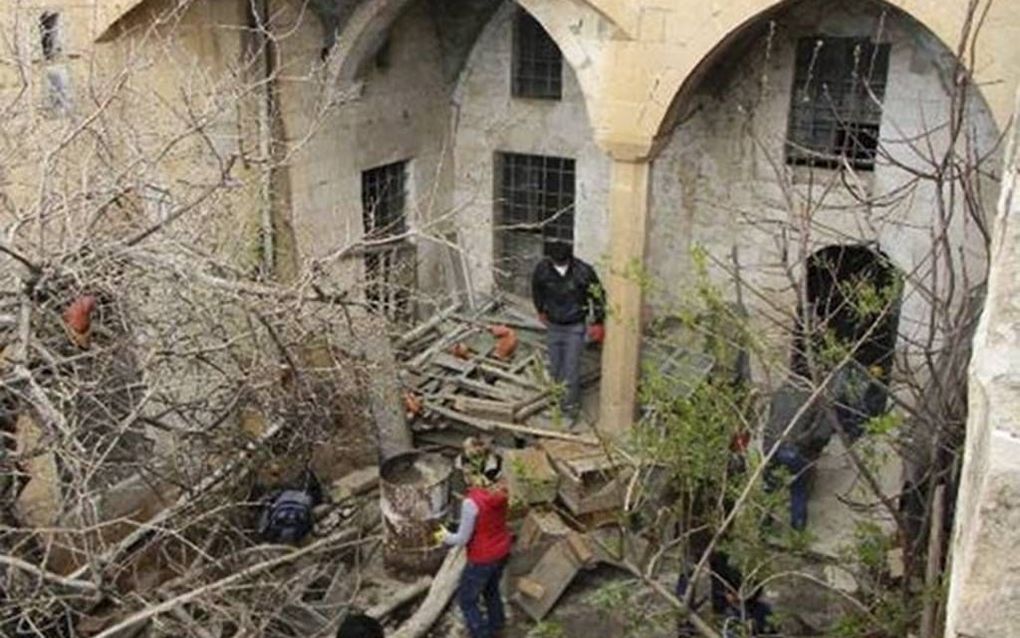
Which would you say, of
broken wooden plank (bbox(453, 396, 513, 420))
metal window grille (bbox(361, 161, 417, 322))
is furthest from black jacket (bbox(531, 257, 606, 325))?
metal window grille (bbox(361, 161, 417, 322))

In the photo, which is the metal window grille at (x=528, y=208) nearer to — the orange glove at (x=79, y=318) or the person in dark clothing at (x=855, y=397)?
the person in dark clothing at (x=855, y=397)

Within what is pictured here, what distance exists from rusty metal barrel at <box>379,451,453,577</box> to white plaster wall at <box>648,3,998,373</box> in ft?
11.7

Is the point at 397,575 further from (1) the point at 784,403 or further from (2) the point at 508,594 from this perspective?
(1) the point at 784,403

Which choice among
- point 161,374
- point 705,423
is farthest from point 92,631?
point 705,423

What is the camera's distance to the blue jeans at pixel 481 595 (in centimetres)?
844

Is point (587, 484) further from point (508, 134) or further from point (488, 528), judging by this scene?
point (508, 134)

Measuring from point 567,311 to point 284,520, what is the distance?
161 inches

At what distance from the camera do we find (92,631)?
759 centimetres

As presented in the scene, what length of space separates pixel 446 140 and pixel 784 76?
5.02 m

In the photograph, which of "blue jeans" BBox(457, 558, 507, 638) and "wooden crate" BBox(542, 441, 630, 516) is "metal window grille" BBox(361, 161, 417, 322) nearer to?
"wooden crate" BBox(542, 441, 630, 516)

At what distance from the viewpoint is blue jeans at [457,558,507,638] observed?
8.44m

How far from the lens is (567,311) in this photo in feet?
38.6

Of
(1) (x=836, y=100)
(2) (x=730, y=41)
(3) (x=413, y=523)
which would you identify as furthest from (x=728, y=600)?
(1) (x=836, y=100)

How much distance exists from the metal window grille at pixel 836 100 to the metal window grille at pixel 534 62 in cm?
331
